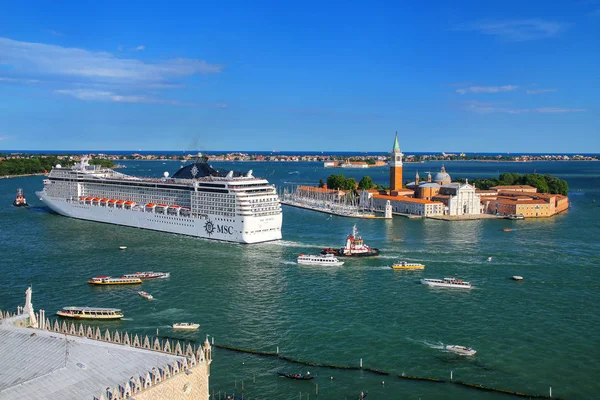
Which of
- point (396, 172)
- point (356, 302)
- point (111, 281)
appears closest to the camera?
point (356, 302)

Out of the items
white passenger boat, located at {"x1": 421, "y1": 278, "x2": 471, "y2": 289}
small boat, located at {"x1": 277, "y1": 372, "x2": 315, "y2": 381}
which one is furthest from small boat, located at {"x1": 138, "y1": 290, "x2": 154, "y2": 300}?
white passenger boat, located at {"x1": 421, "y1": 278, "x2": 471, "y2": 289}

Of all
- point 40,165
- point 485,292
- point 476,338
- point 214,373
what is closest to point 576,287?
point 485,292

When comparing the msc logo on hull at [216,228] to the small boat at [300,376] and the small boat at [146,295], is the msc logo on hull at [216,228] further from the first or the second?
the small boat at [300,376]

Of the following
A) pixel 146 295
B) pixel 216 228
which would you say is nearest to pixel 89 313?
pixel 146 295

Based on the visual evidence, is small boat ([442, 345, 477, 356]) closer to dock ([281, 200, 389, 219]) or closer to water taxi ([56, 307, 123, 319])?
water taxi ([56, 307, 123, 319])

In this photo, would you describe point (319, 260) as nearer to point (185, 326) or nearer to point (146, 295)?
point (146, 295)

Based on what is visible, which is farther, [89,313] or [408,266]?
[408,266]
